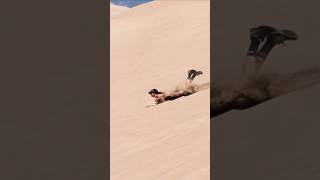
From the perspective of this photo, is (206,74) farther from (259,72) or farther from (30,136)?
(30,136)

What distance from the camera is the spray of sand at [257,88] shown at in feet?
52.2

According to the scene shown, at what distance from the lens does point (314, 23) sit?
723 inches

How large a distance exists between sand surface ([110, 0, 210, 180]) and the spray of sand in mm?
402

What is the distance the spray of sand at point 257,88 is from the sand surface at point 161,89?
402 mm

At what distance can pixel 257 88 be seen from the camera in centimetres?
1641

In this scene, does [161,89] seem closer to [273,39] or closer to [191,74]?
[191,74]

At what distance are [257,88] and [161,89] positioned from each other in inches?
135

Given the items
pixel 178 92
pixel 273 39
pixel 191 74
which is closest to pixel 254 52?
pixel 273 39

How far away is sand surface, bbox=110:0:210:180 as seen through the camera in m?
14.4

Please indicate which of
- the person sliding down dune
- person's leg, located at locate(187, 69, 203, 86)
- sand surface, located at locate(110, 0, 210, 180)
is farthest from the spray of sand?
person's leg, located at locate(187, 69, 203, 86)

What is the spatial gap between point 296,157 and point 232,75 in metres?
4.56

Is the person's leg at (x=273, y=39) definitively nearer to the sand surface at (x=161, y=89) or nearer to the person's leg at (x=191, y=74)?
the sand surface at (x=161, y=89)

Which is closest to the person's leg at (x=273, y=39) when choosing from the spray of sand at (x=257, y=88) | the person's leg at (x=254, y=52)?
the person's leg at (x=254, y=52)

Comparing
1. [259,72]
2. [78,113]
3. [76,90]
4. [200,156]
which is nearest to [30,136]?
[78,113]
